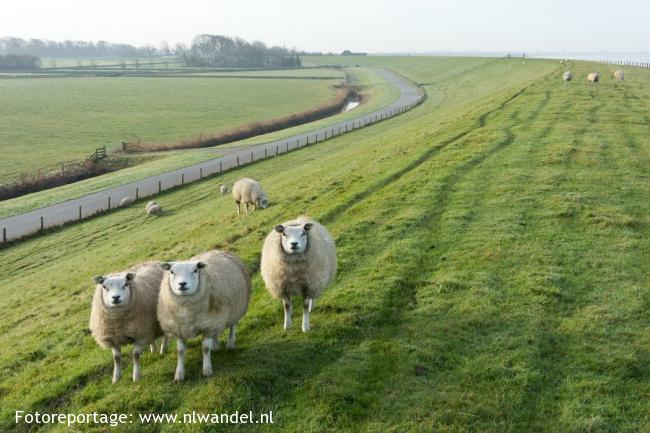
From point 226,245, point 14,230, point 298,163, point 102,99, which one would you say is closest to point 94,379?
point 226,245

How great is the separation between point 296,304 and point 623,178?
17104 mm

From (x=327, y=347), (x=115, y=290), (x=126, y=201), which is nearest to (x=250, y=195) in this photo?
(x=126, y=201)

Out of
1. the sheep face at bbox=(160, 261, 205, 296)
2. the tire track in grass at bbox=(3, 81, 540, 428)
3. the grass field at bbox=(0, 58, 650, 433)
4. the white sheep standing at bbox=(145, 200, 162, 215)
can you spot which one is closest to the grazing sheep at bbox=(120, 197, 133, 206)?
the white sheep standing at bbox=(145, 200, 162, 215)

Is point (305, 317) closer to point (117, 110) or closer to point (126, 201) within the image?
point (126, 201)

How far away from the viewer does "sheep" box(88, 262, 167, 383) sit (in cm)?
1024

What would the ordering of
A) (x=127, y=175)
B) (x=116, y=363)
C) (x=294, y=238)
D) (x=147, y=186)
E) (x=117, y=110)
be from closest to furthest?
(x=116, y=363) → (x=294, y=238) → (x=147, y=186) → (x=127, y=175) → (x=117, y=110)

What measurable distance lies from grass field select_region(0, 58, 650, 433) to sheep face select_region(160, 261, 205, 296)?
1742 millimetres

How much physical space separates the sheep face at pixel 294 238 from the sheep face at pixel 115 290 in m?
3.19

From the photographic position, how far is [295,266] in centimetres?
1193

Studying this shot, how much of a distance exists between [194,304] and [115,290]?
4.83 ft

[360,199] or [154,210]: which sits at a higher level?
[360,199]

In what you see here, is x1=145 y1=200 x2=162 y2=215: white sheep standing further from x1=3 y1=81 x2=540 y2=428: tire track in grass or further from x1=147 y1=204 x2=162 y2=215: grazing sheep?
x1=3 y1=81 x2=540 y2=428: tire track in grass

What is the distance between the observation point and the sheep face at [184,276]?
9875 millimetres

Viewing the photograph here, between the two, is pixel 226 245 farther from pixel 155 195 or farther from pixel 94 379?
pixel 155 195
